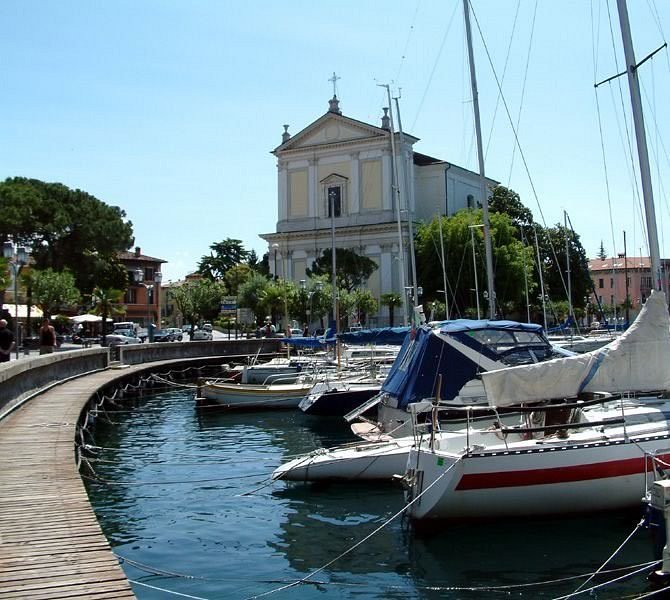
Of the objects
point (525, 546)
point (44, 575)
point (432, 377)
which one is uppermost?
point (432, 377)

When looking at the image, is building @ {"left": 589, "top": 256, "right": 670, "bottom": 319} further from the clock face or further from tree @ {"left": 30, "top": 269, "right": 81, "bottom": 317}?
tree @ {"left": 30, "top": 269, "right": 81, "bottom": 317}

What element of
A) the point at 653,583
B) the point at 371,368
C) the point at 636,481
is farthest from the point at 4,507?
the point at 371,368

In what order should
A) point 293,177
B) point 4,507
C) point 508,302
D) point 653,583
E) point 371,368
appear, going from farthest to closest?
point 293,177, point 508,302, point 371,368, point 4,507, point 653,583

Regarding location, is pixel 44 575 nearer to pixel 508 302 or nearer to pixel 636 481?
pixel 636 481

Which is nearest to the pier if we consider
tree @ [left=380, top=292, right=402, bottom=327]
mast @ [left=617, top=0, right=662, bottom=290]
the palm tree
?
mast @ [left=617, top=0, right=662, bottom=290]

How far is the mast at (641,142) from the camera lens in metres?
15.7

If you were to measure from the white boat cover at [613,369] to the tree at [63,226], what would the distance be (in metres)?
56.5

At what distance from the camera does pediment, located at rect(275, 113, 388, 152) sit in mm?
78000

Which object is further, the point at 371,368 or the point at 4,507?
the point at 371,368

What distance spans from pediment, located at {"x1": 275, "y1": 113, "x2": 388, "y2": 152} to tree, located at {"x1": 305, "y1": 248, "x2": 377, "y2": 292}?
12.8 metres

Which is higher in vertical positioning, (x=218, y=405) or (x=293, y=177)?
(x=293, y=177)

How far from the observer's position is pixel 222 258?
5192 inches

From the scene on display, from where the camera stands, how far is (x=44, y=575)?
29.0ft

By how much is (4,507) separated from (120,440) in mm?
13682
